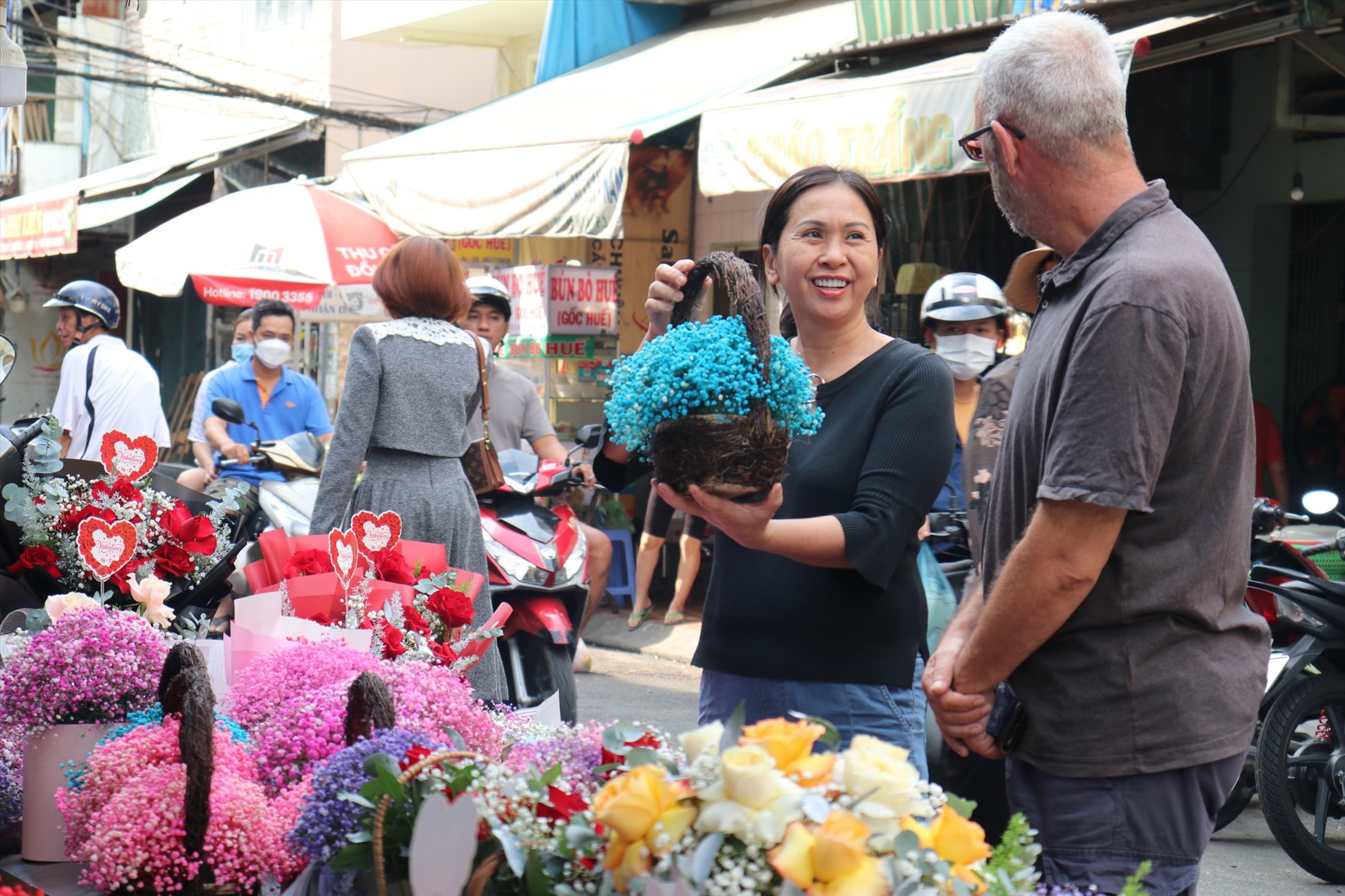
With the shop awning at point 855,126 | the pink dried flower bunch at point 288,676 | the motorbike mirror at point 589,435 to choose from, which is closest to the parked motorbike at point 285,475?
the motorbike mirror at point 589,435

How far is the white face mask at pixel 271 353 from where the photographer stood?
765cm

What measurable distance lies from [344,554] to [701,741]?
1615 millimetres

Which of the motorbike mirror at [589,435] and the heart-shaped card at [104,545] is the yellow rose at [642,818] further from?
the motorbike mirror at [589,435]

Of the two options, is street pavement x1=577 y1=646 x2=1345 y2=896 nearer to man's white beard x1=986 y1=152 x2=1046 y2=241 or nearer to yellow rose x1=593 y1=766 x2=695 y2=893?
man's white beard x1=986 y1=152 x2=1046 y2=241

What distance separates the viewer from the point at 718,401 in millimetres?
2078

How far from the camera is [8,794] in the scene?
2428mm

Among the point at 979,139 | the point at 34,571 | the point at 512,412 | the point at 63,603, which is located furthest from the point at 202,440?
the point at 979,139

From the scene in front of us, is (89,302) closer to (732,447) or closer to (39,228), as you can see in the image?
(732,447)

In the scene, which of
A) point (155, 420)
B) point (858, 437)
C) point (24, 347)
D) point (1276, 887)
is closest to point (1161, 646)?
point (858, 437)

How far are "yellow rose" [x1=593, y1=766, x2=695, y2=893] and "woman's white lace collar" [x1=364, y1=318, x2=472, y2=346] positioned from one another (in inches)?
123

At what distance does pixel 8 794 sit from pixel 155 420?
5.83 m

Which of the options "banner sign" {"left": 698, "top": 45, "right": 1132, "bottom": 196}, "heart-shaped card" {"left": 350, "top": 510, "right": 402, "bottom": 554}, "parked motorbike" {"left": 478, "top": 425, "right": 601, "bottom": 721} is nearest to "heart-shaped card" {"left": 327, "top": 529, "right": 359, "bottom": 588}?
"heart-shaped card" {"left": 350, "top": 510, "right": 402, "bottom": 554}

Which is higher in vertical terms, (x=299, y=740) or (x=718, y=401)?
(x=718, y=401)

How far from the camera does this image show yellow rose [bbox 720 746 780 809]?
1.40 meters
